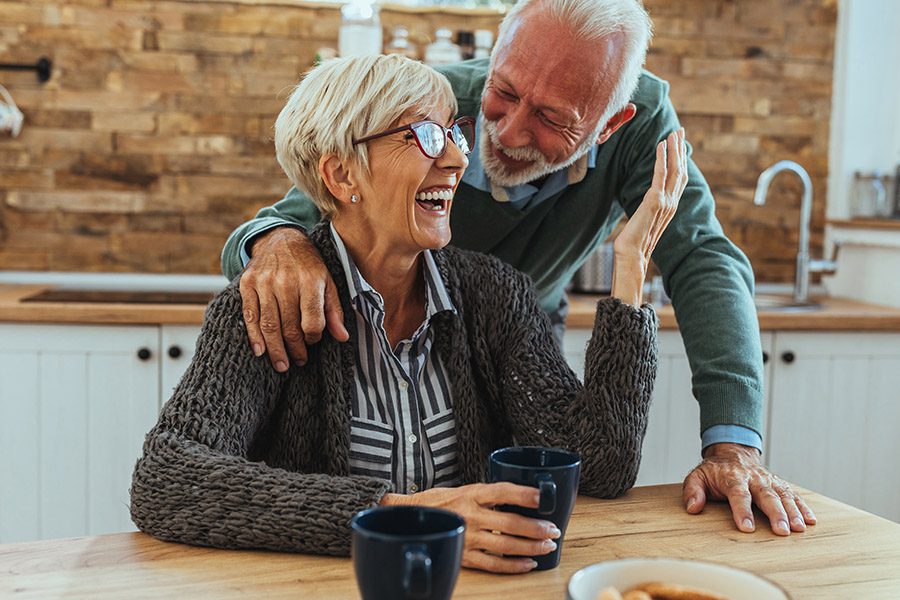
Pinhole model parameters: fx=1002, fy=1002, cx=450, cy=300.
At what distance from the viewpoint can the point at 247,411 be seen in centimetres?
137

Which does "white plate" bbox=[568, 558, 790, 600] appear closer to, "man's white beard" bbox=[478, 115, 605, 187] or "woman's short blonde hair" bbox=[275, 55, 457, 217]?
"woman's short blonde hair" bbox=[275, 55, 457, 217]

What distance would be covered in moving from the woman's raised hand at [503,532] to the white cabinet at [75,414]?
1.80 metres

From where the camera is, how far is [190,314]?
273 cm

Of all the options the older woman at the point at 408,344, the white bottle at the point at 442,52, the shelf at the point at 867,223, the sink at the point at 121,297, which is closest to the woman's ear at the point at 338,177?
the older woman at the point at 408,344

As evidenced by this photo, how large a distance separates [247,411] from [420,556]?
59cm

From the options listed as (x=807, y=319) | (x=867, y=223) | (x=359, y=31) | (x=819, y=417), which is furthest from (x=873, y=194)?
(x=359, y=31)

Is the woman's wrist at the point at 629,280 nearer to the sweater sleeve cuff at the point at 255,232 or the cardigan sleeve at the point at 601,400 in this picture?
the cardigan sleeve at the point at 601,400

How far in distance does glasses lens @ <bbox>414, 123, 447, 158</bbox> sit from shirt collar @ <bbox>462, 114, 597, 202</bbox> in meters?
0.45

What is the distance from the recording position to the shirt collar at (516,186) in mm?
1971

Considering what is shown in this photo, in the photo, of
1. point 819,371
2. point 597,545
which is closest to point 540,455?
point 597,545

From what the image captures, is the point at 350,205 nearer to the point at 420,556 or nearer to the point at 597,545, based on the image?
the point at 597,545

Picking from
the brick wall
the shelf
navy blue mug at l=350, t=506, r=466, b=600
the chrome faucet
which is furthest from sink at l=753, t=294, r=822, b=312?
navy blue mug at l=350, t=506, r=466, b=600

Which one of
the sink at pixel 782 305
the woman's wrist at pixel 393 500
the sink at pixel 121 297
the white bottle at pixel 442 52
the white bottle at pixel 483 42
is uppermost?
the white bottle at pixel 483 42

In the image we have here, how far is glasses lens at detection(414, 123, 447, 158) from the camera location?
1493 millimetres
